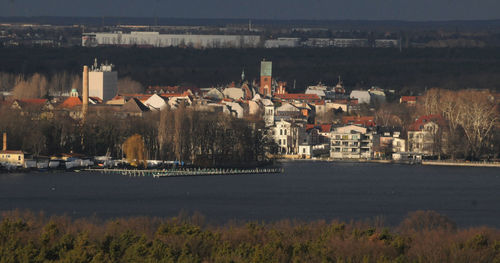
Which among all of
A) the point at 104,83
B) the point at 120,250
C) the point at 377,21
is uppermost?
the point at 377,21

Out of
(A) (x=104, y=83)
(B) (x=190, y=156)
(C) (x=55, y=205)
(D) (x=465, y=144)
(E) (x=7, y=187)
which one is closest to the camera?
(C) (x=55, y=205)

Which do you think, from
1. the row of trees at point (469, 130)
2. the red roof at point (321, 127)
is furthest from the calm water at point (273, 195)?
the red roof at point (321, 127)

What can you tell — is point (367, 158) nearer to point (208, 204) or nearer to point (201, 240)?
point (208, 204)

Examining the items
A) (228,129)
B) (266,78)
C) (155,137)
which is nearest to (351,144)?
(228,129)

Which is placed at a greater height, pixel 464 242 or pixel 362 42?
pixel 362 42

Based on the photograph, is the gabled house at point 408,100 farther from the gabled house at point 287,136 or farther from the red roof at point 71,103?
the red roof at point 71,103

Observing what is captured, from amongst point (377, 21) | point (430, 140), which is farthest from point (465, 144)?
point (377, 21)
